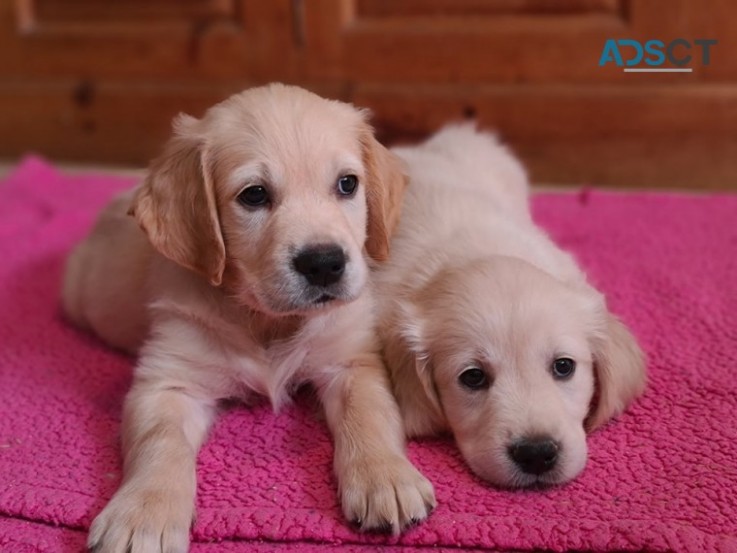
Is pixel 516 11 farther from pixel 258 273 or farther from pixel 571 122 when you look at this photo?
pixel 258 273

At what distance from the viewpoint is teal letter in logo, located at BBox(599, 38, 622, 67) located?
129 inches

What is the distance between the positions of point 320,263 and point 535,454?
0.51 metres

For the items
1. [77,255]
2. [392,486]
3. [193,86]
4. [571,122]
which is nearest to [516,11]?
[571,122]

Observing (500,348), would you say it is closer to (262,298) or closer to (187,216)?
(262,298)

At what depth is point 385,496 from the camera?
162 centimetres

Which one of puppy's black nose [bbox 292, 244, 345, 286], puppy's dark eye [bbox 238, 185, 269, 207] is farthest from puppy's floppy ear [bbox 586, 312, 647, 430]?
puppy's dark eye [bbox 238, 185, 269, 207]

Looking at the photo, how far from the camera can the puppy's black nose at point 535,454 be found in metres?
1.66

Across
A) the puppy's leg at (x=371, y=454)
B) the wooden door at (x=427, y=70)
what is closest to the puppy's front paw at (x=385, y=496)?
the puppy's leg at (x=371, y=454)

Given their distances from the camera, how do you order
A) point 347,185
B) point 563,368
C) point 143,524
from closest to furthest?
point 143,524 → point 563,368 → point 347,185

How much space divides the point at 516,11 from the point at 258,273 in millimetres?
1934

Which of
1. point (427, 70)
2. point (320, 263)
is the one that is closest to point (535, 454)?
point (320, 263)

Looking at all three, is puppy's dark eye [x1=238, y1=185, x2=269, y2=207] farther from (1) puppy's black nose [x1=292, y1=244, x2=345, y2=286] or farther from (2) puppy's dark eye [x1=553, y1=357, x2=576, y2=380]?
(2) puppy's dark eye [x1=553, y1=357, x2=576, y2=380]

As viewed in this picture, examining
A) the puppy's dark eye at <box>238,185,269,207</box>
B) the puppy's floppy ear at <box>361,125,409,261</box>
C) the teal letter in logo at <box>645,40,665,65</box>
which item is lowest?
the teal letter in logo at <box>645,40,665,65</box>

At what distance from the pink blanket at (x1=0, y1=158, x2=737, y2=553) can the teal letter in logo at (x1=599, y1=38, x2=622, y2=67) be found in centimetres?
79
